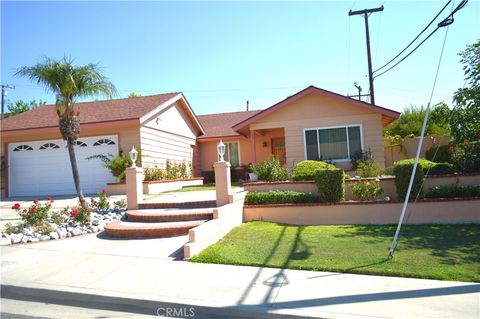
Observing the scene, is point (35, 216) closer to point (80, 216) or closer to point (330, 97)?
point (80, 216)

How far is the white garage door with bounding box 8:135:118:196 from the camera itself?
16.5 m

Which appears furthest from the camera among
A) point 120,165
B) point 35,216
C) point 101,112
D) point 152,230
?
point 101,112

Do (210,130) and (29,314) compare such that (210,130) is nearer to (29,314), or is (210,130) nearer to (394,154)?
(394,154)

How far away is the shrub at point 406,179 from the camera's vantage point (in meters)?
10.1

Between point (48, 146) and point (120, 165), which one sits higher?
point (48, 146)

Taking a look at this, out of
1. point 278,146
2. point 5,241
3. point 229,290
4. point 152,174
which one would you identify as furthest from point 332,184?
point 278,146

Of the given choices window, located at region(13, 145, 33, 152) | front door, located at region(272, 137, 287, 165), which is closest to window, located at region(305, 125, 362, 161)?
front door, located at region(272, 137, 287, 165)

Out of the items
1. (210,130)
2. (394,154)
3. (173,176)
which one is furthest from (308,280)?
(210,130)

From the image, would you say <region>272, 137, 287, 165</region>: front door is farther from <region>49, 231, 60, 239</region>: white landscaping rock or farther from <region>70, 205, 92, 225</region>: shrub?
<region>49, 231, 60, 239</region>: white landscaping rock

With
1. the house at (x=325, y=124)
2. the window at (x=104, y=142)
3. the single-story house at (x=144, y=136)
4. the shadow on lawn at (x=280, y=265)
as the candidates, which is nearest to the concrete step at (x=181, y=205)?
the shadow on lawn at (x=280, y=265)

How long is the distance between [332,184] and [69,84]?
26.7 ft

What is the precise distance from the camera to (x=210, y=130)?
955 inches

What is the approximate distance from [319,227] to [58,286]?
6303mm

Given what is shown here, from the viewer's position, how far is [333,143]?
16.3 metres
